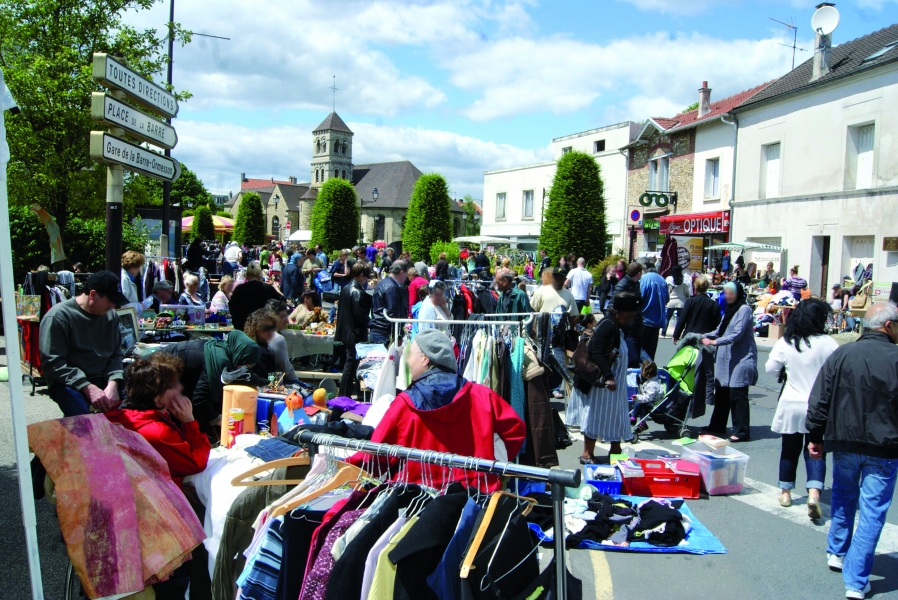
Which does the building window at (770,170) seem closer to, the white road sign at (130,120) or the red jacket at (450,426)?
the white road sign at (130,120)

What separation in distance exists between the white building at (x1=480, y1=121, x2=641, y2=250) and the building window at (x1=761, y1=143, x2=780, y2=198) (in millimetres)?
9729

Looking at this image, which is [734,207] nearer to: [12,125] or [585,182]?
[585,182]

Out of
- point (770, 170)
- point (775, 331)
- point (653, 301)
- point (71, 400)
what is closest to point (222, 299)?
point (71, 400)

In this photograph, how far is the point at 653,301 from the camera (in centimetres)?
1031

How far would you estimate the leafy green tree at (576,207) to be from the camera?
30.1 meters

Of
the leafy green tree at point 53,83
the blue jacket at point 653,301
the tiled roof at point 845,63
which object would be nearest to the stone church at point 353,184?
the tiled roof at point 845,63

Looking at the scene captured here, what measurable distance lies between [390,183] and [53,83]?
79.5 m

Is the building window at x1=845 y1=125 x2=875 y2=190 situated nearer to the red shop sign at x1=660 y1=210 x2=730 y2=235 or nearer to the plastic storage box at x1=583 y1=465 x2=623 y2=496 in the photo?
the red shop sign at x1=660 y1=210 x2=730 y2=235

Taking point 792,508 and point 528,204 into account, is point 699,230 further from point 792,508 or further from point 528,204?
point 792,508

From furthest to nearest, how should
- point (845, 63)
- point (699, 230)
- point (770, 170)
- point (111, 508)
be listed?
1. point (699, 230)
2. point (770, 170)
3. point (845, 63)
4. point (111, 508)

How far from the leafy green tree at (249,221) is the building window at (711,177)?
6076 cm

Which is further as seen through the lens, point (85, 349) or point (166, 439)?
point (85, 349)

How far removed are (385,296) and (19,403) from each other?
6357 mm

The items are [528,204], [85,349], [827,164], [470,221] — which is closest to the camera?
[85,349]
